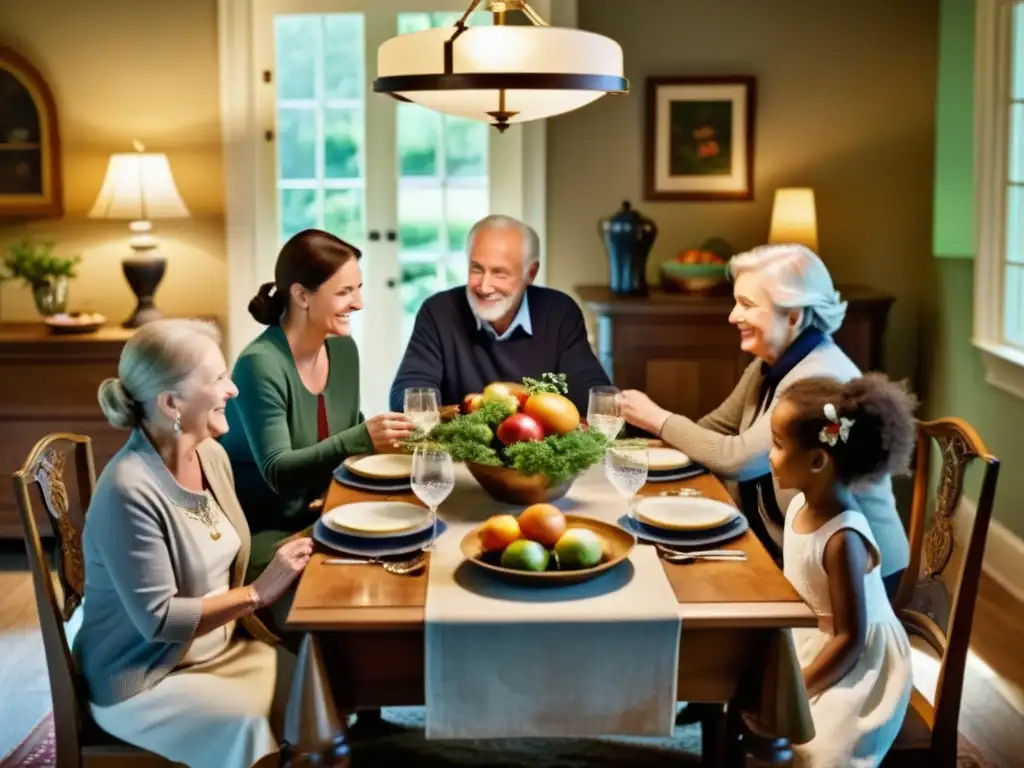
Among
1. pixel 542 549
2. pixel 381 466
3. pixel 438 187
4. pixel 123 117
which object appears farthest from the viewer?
pixel 438 187

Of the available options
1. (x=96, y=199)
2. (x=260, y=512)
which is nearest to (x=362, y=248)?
(x=96, y=199)

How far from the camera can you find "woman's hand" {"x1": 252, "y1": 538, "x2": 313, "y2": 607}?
2.11 meters

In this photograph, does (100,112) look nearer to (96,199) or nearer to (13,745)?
(96,199)

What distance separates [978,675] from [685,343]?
1622mm

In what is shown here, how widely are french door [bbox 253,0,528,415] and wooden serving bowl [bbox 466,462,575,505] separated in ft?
8.33

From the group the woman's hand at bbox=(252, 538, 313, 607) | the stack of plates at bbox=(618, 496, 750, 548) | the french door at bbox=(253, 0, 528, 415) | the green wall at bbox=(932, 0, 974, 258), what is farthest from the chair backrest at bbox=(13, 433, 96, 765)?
the green wall at bbox=(932, 0, 974, 258)

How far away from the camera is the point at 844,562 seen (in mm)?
2178

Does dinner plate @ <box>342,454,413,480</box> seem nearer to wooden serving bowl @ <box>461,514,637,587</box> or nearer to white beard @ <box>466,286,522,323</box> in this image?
wooden serving bowl @ <box>461,514,637,587</box>

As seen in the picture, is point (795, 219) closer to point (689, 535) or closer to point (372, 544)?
point (689, 535)

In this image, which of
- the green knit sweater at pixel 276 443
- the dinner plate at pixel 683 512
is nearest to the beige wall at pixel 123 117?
the green knit sweater at pixel 276 443

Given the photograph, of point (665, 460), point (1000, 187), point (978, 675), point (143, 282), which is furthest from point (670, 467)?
point (143, 282)

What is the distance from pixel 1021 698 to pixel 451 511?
1774 millimetres

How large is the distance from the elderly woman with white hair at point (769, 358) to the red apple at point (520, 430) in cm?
64

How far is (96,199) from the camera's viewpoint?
15.5ft
